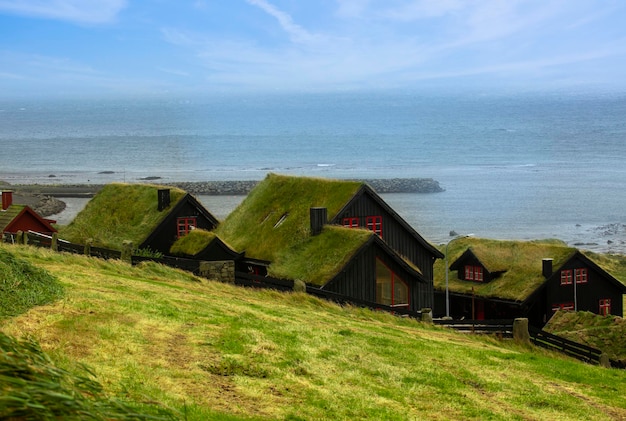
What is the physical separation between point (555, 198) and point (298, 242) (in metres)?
105

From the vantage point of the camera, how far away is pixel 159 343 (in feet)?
61.5

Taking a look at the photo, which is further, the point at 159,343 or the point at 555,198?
the point at 555,198

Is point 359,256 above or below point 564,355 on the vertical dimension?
above

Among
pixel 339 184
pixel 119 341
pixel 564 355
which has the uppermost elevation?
pixel 339 184

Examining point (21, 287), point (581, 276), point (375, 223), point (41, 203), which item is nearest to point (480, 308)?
point (581, 276)

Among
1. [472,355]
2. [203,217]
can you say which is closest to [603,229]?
[203,217]

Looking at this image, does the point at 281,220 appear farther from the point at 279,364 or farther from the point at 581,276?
the point at 279,364

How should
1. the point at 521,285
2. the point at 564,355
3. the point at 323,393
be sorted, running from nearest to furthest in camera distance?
the point at 323,393 < the point at 564,355 < the point at 521,285

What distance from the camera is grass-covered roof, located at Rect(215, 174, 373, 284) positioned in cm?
4128

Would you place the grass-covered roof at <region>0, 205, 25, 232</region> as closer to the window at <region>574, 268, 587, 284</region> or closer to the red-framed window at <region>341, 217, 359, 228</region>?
the red-framed window at <region>341, 217, 359, 228</region>

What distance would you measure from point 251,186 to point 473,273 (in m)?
92.6

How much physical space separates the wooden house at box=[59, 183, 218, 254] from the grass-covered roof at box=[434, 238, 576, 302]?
638 inches

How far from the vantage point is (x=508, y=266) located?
57.2 metres

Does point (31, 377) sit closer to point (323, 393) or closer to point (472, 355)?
point (323, 393)
